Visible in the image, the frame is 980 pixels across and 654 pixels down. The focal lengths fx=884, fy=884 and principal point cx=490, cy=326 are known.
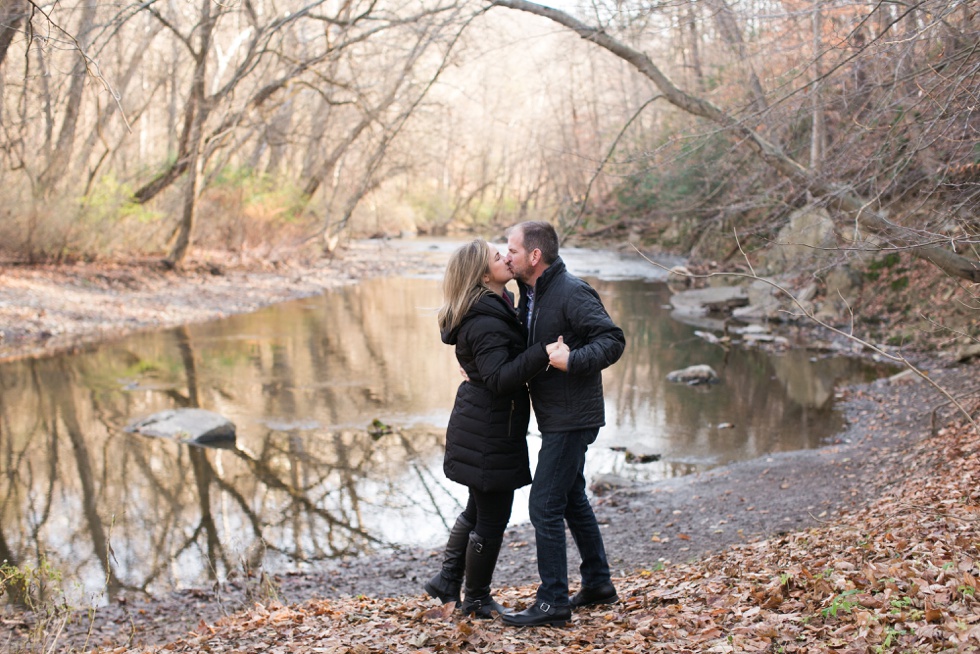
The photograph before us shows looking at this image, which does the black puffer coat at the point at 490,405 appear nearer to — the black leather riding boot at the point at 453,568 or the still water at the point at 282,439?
the black leather riding boot at the point at 453,568

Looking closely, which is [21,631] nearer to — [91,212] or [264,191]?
[91,212]

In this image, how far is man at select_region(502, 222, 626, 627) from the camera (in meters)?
4.51

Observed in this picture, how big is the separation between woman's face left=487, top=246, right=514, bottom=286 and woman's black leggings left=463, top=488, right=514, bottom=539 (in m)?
1.11

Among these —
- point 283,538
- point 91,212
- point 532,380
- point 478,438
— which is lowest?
point 283,538

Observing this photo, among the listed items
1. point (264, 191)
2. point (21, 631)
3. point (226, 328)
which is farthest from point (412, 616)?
point (264, 191)

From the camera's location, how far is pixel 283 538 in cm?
822

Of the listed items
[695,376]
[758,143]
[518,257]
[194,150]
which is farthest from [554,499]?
[194,150]

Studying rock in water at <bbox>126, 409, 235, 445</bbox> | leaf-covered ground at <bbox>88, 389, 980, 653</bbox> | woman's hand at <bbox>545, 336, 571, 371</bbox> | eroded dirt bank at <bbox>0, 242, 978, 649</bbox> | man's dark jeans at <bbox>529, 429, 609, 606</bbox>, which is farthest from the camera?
rock in water at <bbox>126, 409, 235, 445</bbox>

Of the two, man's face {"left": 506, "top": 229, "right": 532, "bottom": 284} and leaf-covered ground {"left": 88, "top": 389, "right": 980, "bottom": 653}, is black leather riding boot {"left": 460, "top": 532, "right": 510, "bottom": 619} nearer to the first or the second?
leaf-covered ground {"left": 88, "top": 389, "right": 980, "bottom": 653}

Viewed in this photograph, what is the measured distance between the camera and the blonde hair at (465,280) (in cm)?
450

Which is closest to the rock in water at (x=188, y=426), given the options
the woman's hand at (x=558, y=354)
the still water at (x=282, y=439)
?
the still water at (x=282, y=439)

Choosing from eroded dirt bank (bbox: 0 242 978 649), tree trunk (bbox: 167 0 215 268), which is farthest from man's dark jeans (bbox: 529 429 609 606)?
tree trunk (bbox: 167 0 215 268)

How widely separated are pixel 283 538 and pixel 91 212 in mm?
16916

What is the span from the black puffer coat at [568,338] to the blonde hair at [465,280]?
1.06 ft
